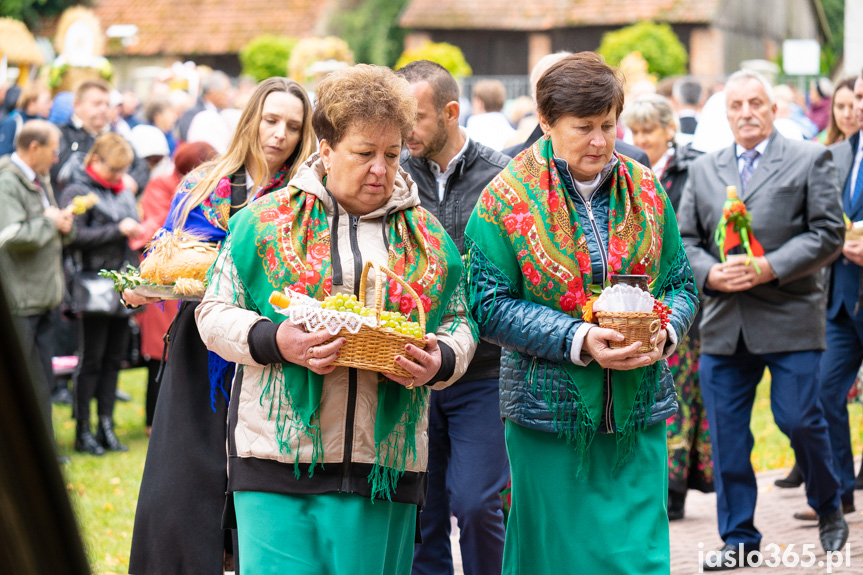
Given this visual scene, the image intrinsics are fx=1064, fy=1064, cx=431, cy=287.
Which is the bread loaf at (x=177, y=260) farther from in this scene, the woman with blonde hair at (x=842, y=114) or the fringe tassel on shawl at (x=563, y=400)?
the woman with blonde hair at (x=842, y=114)

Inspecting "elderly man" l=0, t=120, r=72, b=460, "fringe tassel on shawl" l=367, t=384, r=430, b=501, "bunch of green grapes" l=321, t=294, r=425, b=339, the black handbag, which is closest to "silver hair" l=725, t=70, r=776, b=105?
"fringe tassel on shawl" l=367, t=384, r=430, b=501

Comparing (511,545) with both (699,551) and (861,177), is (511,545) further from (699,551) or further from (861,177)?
(861,177)

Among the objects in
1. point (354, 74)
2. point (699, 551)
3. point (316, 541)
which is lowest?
point (699, 551)

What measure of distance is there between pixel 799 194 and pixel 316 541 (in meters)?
3.56

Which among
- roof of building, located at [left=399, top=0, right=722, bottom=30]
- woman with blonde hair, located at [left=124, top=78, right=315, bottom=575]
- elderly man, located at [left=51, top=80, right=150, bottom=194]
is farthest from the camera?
roof of building, located at [left=399, top=0, right=722, bottom=30]

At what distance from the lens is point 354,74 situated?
129 inches

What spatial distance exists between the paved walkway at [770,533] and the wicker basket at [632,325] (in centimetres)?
259

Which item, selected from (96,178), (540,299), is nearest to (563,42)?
(96,178)

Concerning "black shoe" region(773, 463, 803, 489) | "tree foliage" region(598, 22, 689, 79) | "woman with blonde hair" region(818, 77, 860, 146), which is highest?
A: "tree foliage" region(598, 22, 689, 79)

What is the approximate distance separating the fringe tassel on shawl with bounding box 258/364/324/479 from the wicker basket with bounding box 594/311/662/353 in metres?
0.97

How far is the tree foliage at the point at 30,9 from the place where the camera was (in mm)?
40844

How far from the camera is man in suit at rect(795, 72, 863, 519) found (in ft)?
21.7

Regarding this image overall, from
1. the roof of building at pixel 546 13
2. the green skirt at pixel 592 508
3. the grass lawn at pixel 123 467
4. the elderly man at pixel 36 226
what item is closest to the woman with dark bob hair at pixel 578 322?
the green skirt at pixel 592 508

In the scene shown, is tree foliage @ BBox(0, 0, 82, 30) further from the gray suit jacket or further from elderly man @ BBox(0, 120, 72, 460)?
the gray suit jacket
